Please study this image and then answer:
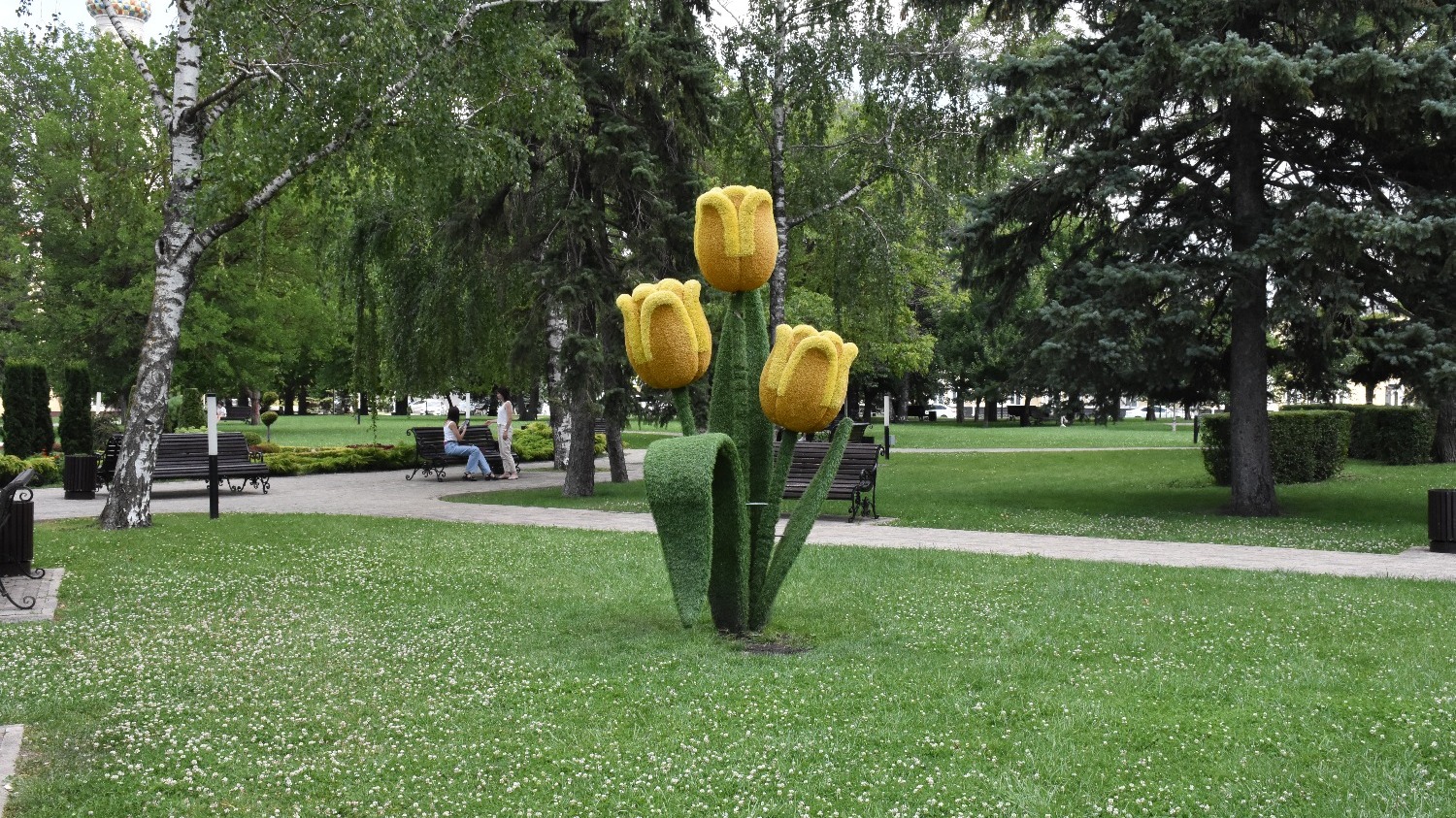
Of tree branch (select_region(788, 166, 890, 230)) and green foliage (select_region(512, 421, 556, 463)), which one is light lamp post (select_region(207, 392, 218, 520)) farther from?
green foliage (select_region(512, 421, 556, 463))

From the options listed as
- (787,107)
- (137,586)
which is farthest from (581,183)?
(137,586)

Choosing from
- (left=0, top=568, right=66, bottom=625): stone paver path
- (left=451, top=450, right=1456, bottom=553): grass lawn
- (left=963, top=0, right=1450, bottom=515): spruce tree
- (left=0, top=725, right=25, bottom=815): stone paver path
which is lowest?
(left=451, top=450, right=1456, bottom=553): grass lawn

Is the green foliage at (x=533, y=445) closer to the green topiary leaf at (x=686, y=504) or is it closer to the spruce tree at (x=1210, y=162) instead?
the spruce tree at (x=1210, y=162)

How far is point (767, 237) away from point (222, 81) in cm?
909

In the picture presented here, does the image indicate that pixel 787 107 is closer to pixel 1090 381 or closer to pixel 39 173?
pixel 1090 381

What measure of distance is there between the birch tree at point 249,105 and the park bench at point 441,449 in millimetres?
9186

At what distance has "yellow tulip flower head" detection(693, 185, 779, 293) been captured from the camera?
663 centimetres

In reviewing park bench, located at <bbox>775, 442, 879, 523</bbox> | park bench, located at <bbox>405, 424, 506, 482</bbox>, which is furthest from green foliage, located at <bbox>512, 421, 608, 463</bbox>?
park bench, located at <bbox>775, 442, 879, 523</bbox>

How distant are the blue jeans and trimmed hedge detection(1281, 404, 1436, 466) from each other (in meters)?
16.7

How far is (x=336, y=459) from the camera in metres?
23.1

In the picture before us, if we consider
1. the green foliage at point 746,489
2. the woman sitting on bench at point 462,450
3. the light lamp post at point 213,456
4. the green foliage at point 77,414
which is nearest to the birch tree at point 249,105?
the light lamp post at point 213,456

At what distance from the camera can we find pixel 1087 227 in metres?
15.8

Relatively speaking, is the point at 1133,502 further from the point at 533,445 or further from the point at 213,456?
the point at 533,445

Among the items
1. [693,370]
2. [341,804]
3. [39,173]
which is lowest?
[341,804]
